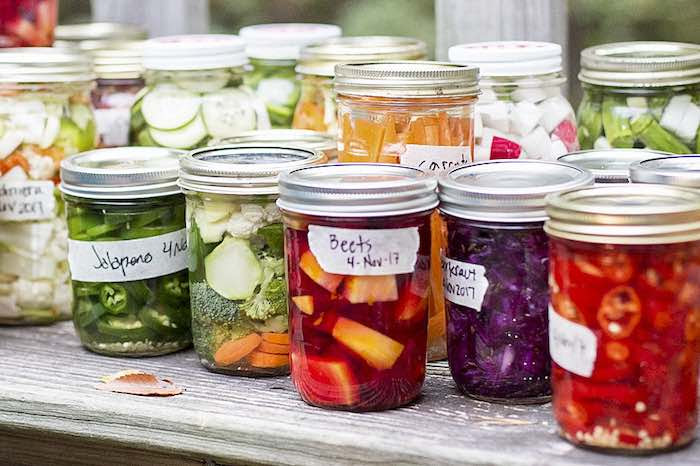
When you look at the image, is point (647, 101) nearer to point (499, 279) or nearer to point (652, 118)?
point (652, 118)

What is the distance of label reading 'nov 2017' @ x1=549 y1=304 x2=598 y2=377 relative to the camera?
3.96 feet

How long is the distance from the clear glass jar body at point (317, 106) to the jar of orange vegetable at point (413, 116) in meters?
0.32

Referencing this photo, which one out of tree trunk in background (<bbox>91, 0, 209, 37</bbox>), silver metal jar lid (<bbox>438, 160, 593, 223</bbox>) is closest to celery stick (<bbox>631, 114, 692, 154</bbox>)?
silver metal jar lid (<bbox>438, 160, 593, 223</bbox>)

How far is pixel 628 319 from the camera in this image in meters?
1.19

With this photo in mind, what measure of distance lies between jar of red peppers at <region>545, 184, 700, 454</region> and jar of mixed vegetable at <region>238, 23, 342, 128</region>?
33.4 inches

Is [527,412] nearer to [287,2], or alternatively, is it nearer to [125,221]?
[125,221]

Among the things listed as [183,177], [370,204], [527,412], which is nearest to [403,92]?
[370,204]

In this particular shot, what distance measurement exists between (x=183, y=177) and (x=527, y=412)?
500 millimetres

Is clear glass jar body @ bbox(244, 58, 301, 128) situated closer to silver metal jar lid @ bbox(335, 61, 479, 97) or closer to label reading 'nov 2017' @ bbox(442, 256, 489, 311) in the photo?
silver metal jar lid @ bbox(335, 61, 479, 97)

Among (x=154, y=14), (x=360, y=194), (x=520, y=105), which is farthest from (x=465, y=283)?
(x=154, y=14)

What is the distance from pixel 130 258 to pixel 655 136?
2.33ft

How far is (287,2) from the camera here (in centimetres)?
487

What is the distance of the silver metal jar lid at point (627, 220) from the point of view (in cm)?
118

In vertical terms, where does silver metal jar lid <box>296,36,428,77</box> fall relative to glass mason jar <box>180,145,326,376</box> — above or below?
above
